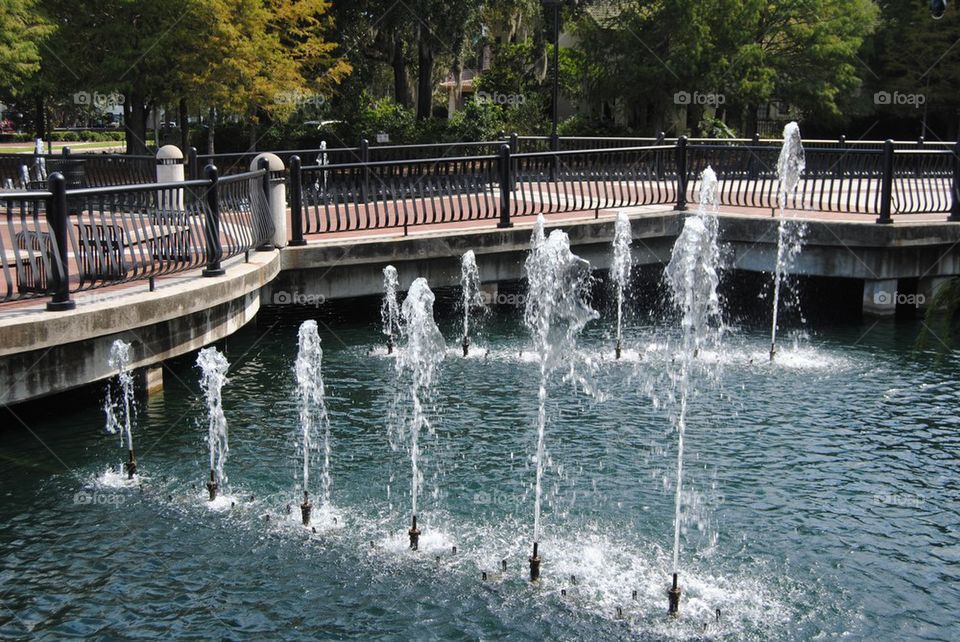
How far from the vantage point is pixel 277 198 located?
15195 millimetres

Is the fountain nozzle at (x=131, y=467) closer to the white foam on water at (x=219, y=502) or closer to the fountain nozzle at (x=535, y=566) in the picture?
the white foam on water at (x=219, y=502)

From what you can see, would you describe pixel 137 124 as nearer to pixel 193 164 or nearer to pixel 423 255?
pixel 193 164

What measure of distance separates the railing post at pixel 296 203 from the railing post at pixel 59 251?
18.0 ft

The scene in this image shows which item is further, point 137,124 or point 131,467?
point 137,124

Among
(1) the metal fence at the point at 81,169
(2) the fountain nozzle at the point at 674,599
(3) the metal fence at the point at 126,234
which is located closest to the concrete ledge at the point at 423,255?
(3) the metal fence at the point at 126,234

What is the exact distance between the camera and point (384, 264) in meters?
16.3

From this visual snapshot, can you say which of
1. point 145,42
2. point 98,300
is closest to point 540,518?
point 98,300

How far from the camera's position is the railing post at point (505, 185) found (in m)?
17.0

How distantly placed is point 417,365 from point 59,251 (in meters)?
3.91

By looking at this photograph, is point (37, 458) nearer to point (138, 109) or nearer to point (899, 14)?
point (138, 109)

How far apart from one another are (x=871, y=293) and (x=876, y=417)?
6.01 metres

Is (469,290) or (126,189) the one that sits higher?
(126,189)

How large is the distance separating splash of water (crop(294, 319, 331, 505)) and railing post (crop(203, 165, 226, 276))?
4.17 feet

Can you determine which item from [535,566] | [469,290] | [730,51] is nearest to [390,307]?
[469,290]
